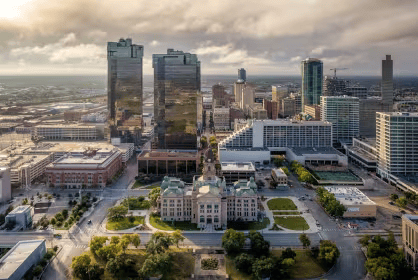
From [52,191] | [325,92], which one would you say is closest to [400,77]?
[325,92]

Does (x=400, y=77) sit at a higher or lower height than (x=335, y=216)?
higher

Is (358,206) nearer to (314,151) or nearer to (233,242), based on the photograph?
(233,242)

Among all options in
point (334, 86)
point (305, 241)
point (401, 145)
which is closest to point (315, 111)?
point (334, 86)

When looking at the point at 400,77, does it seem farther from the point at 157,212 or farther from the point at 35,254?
the point at 35,254

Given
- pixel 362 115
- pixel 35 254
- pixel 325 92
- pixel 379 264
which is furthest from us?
pixel 325 92

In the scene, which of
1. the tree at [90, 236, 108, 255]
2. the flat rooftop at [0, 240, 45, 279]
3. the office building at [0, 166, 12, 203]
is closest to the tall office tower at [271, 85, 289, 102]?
the office building at [0, 166, 12, 203]

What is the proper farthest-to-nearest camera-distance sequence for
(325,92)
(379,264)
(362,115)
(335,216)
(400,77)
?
(325,92) < (400,77) < (362,115) < (335,216) < (379,264)
